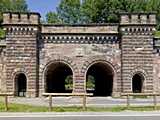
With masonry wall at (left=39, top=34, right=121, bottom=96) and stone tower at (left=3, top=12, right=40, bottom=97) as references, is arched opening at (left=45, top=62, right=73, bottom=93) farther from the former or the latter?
stone tower at (left=3, top=12, right=40, bottom=97)

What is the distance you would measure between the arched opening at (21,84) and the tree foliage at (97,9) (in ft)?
87.1

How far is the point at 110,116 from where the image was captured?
17688mm

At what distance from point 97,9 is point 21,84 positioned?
2960 centimetres

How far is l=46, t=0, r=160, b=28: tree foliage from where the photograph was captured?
60.0m

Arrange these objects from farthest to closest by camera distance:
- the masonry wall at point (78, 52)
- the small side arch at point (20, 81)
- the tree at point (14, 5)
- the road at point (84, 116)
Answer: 1. the tree at point (14, 5)
2. the masonry wall at point (78, 52)
3. the small side arch at point (20, 81)
4. the road at point (84, 116)

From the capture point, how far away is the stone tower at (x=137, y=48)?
109 ft

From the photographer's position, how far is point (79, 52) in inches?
1345

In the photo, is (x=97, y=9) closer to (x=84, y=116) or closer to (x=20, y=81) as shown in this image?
(x=20, y=81)

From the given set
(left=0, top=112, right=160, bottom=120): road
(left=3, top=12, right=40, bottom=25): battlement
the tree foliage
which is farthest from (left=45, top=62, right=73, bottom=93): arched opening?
the tree foliage

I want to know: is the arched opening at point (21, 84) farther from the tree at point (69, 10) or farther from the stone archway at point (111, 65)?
the tree at point (69, 10)

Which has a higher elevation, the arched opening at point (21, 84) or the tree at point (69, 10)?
the tree at point (69, 10)

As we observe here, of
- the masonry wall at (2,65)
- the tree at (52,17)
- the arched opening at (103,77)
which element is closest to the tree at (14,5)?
the tree at (52,17)

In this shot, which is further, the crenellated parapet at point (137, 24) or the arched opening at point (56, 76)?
the arched opening at point (56, 76)

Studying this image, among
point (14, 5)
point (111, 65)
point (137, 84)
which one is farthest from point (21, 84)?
point (14, 5)
